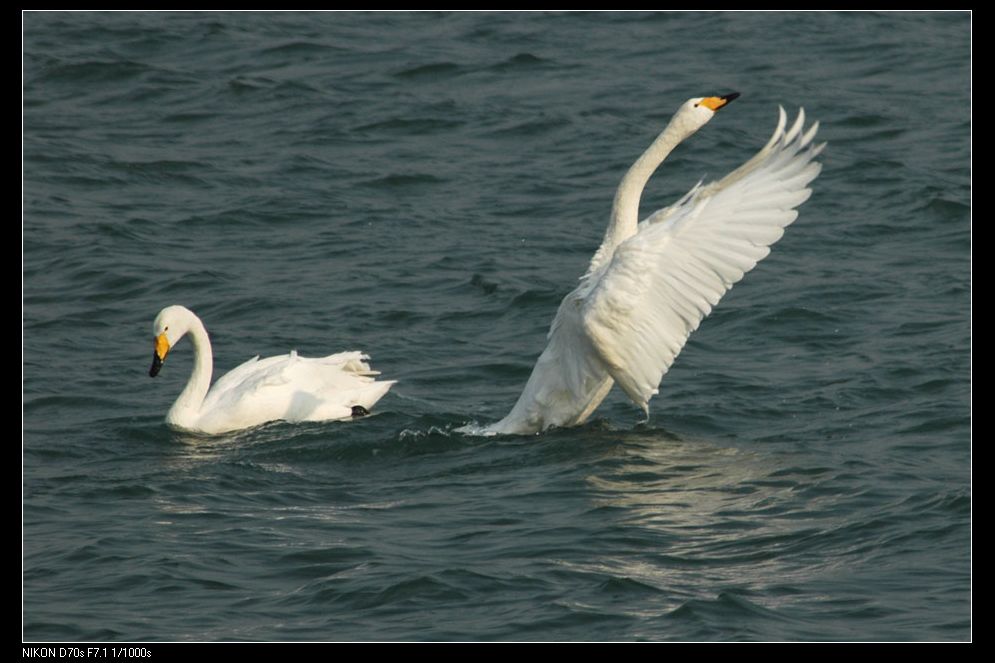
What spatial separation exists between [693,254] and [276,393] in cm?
331

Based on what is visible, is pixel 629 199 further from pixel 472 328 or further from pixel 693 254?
pixel 472 328

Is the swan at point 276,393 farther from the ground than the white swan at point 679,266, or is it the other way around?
the white swan at point 679,266

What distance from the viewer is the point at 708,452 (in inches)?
371

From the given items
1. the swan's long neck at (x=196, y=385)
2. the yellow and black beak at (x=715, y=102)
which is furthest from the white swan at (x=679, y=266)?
the swan's long neck at (x=196, y=385)

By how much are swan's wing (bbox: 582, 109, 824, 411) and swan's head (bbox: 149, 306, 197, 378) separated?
11.5ft

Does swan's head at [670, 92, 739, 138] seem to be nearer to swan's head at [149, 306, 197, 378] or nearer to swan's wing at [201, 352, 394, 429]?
swan's wing at [201, 352, 394, 429]

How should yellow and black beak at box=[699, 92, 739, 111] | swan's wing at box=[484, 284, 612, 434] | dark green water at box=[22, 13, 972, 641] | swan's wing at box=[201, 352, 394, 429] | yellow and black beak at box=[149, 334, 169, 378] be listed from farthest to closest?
yellow and black beak at box=[149, 334, 169, 378] < swan's wing at box=[201, 352, 394, 429] < yellow and black beak at box=[699, 92, 739, 111] < swan's wing at box=[484, 284, 612, 434] < dark green water at box=[22, 13, 972, 641]

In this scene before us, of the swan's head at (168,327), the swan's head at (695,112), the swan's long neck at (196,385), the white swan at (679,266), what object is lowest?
the swan's long neck at (196,385)

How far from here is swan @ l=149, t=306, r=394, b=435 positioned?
35.2ft

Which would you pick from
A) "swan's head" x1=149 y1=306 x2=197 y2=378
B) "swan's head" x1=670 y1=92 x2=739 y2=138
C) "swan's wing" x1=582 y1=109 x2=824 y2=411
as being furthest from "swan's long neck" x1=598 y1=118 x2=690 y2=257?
"swan's head" x1=149 y1=306 x2=197 y2=378

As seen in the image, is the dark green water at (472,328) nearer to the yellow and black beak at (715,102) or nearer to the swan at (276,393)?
the swan at (276,393)

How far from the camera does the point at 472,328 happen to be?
12.5 m

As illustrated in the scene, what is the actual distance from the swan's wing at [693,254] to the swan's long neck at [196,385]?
10.5 feet

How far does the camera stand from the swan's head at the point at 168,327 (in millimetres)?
11102
